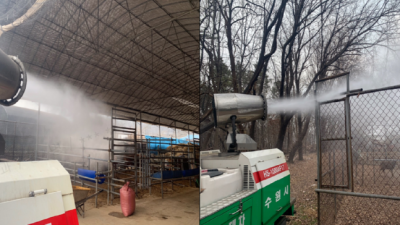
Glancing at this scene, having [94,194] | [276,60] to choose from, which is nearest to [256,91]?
[276,60]

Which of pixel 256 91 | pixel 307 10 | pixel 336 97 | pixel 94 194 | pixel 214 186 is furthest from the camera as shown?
pixel 336 97

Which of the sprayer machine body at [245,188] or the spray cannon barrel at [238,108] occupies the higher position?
the spray cannon barrel at [238,108]

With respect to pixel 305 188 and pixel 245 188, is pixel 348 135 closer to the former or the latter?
pixel 305 188

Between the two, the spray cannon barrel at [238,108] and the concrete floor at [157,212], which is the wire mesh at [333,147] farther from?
the concrete floor at [157,212]

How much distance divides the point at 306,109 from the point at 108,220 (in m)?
2.21

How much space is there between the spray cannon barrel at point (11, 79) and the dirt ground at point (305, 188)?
243 centimetres

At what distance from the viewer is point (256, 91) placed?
1651mm

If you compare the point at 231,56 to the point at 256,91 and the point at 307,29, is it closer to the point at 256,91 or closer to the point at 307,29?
the point at 256,91

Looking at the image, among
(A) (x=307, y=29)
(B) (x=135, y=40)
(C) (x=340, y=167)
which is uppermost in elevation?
(A) (x=307, y=29)

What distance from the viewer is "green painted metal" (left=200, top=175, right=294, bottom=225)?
138 cm

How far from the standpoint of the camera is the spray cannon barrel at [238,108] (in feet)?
4.13

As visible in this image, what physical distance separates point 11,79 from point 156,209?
3.35 feet

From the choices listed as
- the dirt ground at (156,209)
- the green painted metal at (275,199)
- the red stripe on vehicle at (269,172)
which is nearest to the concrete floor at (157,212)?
the dirt ground at (156,209)

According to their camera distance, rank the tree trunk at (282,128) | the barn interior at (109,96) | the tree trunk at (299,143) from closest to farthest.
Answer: the barn interior at (109,96) → the tree trunk at (282,128) → the tree trunk at (299,143)
